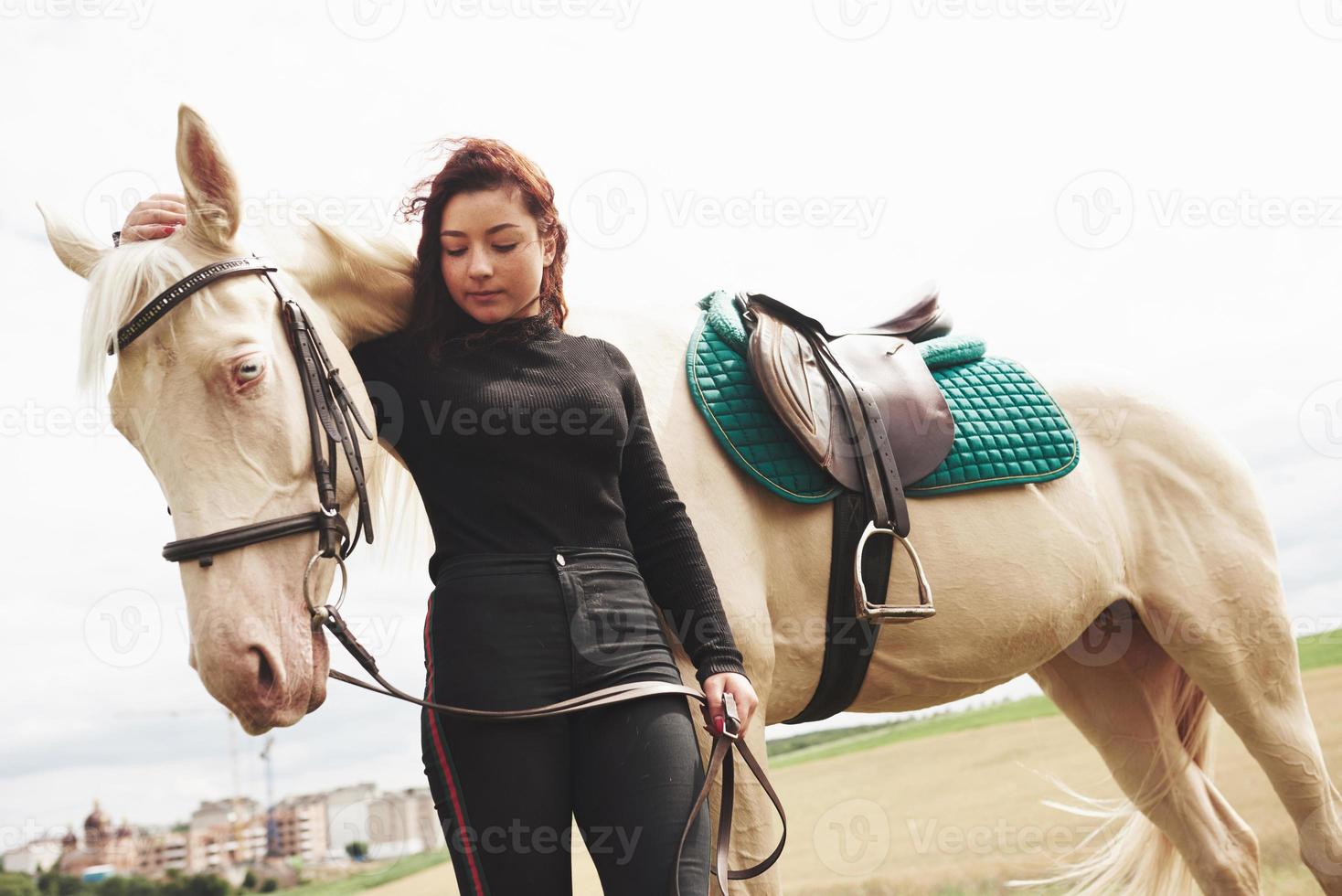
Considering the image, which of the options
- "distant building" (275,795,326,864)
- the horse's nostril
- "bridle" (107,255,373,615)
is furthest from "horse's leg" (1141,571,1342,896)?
"distant building" (275,795,326,864)

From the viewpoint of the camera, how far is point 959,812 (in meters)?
6.84

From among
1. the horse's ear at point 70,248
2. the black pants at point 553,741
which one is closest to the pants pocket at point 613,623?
the black pants at point 553,741

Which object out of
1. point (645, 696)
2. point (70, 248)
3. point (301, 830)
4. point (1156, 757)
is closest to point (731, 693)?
point (645, 696)

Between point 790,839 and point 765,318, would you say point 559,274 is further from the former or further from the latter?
point 790,839

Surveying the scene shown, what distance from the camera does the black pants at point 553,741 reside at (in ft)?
5.16

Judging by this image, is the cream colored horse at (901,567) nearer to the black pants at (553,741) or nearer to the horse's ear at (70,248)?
the horse's ear at (70,248)

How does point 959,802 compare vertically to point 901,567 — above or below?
below

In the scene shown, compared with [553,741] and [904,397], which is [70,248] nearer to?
[553,741]

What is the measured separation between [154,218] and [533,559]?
1.09 metres

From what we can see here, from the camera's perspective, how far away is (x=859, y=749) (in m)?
10.4

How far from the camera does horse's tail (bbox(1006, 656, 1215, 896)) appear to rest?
11.2 feet

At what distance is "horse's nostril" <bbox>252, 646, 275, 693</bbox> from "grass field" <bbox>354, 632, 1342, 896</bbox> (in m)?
0.67

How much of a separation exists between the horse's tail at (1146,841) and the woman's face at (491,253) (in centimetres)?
277

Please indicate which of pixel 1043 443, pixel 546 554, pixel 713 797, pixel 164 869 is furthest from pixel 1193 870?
pixel 164 869
